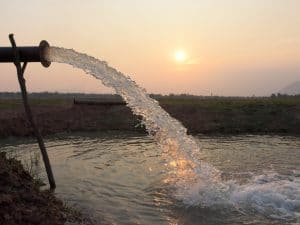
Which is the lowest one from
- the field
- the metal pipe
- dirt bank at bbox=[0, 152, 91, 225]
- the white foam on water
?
the white foam on water

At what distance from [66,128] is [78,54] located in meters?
14.9

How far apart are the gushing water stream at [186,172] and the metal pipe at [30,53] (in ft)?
0.72

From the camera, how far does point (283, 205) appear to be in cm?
1122

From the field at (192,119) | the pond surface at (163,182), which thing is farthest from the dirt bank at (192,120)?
the pond surface at (163,182)

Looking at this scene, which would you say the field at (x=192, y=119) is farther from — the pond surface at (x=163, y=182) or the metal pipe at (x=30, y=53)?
the metal pipe at (x=30, y=53)

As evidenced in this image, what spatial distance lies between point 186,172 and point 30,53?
18.5 feet

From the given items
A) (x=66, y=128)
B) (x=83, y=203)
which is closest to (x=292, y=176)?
(x=83, y=203)

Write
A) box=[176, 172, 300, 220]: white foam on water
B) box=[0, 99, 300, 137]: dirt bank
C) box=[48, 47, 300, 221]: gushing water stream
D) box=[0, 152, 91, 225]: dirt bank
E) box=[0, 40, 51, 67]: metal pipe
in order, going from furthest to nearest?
box=[0, 99, 300, 137]: dirt bank → box=[0, 40, 51, 67]: metal pipe → box=[48, 47, 300, 221]: gushing water stream → box=[176, 172, 300, 220]: white foam on water → box=[0, 152, 91, 225]: dirt bank

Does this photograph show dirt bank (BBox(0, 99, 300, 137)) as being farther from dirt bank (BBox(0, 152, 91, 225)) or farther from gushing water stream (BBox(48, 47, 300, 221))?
dirt bank (BBox(0, 152, 91, 225))

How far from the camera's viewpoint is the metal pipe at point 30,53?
485 inches

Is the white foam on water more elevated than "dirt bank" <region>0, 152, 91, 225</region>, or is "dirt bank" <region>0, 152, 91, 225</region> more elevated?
"dirt bank" <region>0, 152, 91, 225</region>

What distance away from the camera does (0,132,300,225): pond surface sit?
1052cm

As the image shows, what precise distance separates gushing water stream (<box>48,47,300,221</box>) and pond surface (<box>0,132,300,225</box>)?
0.03 m

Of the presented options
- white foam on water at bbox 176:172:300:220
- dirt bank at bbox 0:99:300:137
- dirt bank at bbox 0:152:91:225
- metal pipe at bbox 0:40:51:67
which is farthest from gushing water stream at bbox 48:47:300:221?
dirt bank at bbox 0:99:300:137
